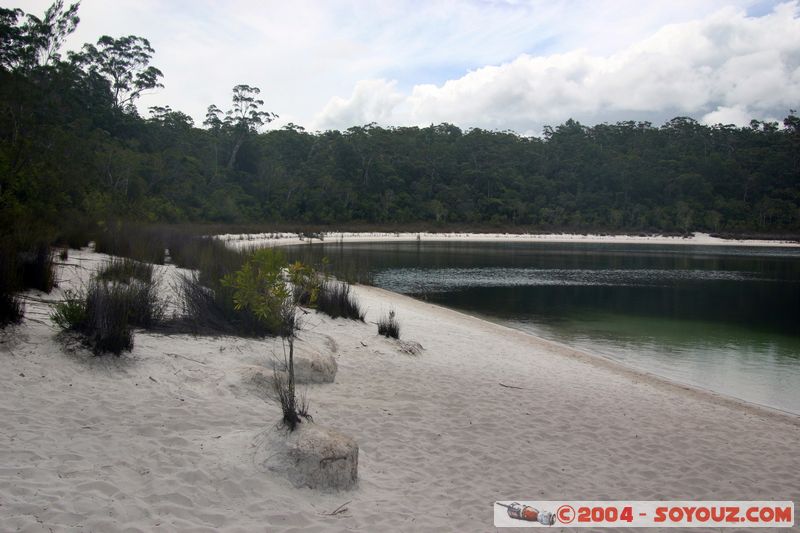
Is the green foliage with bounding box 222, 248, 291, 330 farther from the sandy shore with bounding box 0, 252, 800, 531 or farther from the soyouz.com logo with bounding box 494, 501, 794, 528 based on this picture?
the soyouz.com logo with bounding box 494, 501, 794, 528

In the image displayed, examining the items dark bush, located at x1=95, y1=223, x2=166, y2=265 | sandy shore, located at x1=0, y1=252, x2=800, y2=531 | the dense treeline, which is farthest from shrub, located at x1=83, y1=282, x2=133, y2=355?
the dense treeline

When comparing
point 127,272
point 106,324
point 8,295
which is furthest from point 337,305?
point 8,295

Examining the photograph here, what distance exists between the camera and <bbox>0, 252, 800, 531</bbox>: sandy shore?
353 cm

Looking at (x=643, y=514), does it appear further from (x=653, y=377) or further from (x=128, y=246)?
(x=128, y=246)

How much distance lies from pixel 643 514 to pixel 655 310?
14.8 metres

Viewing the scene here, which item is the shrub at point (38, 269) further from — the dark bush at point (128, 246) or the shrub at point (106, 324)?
the dark bush at point (128, 246)

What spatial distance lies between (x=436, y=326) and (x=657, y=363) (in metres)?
4.59

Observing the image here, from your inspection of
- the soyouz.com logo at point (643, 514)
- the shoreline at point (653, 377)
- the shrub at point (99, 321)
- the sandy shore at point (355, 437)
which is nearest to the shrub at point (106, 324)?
the shrub at point (99, 321)

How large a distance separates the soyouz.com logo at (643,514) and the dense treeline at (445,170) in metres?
35.3

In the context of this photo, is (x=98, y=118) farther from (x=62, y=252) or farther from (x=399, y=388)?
(x=399, y=388)

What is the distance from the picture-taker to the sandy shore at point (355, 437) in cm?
353

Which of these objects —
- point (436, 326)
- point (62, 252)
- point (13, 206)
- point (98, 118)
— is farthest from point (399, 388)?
point (98, 118)

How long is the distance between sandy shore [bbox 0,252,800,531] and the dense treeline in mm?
32081

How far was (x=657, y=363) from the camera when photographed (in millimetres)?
10727
